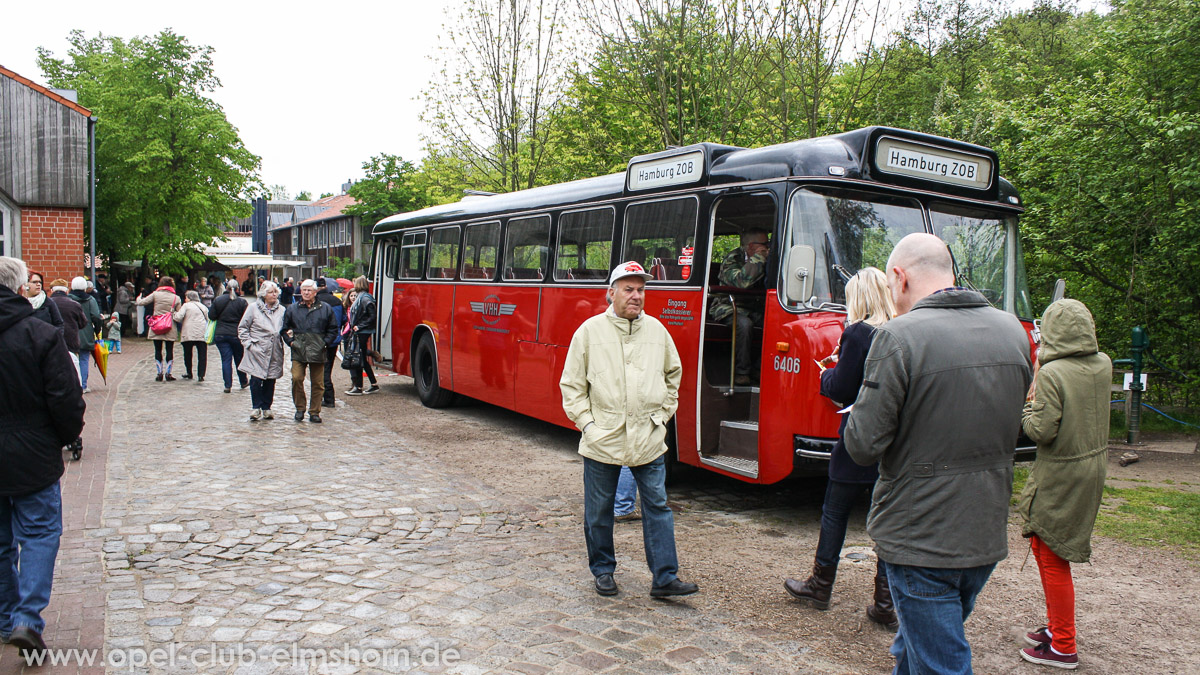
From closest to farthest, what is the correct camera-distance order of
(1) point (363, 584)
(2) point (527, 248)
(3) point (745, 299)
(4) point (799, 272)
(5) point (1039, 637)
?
1. (5) point (1039, 637)
2. (1) point (363, 584)
3. (4) point (799, 272)
4. (3) point (745, 299)
5. (2) point (527, 248)

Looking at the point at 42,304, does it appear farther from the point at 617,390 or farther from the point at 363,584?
the point at 617,390

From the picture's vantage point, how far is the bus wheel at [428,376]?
12.8 metres

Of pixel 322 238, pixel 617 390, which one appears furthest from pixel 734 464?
pixel 322 238

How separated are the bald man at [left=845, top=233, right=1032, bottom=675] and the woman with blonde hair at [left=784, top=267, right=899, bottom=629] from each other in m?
1.29

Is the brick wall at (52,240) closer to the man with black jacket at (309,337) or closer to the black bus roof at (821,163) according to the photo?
the man with black jacket at (309,337)

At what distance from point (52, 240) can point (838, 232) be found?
2088cm

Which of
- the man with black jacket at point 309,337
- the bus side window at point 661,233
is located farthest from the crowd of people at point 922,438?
the man with black jacket at point 309,337

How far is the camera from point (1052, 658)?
415 centimetres

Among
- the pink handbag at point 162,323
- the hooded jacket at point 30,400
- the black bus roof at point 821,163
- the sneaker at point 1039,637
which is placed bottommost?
the sneaker at point 1039,637

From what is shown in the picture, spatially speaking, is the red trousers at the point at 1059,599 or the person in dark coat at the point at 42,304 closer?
the red trousers at the point at 1059,599

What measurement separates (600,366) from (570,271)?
4.61 meters

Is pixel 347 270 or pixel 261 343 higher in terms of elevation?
pixel 347 270

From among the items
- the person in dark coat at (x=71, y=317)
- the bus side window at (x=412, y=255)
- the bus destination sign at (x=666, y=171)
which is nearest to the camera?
the bus destination sign at (x=666, y=171)

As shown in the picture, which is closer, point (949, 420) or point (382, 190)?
point (949, 420)
